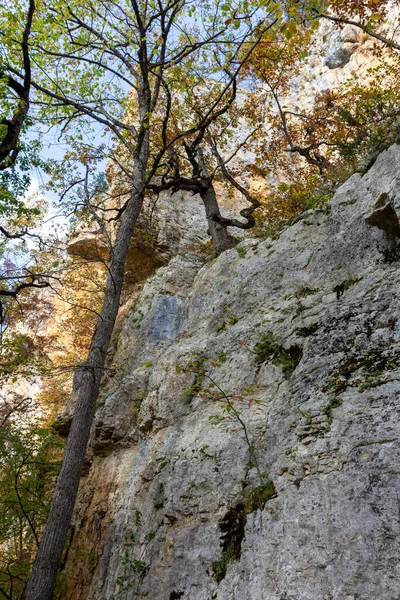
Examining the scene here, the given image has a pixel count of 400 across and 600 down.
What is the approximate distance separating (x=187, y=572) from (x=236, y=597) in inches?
41.7

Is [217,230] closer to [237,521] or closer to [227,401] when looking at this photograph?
[227,401]

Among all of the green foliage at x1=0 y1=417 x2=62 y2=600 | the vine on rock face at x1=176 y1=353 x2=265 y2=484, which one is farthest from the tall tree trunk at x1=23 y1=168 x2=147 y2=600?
the vine on rock face at x1=176 y1=353 x2=265 y2=484

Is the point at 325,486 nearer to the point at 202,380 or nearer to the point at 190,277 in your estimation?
the point at 202,380

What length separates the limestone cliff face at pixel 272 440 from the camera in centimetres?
401

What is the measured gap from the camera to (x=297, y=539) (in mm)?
4180

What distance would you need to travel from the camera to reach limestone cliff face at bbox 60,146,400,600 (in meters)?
4.01

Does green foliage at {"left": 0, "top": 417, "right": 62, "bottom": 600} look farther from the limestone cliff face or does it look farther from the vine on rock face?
the vine on rock face

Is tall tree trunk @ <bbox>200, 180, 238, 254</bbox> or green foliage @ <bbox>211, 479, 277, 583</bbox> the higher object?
tall tree trunk @ <bbox>200, 180, 238, 254</bbox>

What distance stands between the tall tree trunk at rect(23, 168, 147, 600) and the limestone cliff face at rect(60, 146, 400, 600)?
37.0 inches

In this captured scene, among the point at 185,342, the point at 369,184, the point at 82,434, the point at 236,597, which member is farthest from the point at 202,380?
the point at 369,184

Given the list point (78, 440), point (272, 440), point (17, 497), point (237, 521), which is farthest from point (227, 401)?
point (17, 497)

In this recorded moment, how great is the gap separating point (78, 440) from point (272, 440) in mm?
3808

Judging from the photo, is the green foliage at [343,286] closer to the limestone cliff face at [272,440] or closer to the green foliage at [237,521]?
the limestone cliff face at [272,440]

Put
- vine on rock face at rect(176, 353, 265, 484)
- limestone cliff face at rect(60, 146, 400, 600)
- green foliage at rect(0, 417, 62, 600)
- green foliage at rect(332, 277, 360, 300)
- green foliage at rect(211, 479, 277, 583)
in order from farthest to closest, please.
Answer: green foliage at rect(0, 417, 62, 600) < green foliage at rect(332, 277, 360, 300) < vine on rock face at rect(176, 353, 265, 484) < green foliage at rect(211, 479, 277, 583) < limestone cliff face at rect(60, 146, 400, 600)
